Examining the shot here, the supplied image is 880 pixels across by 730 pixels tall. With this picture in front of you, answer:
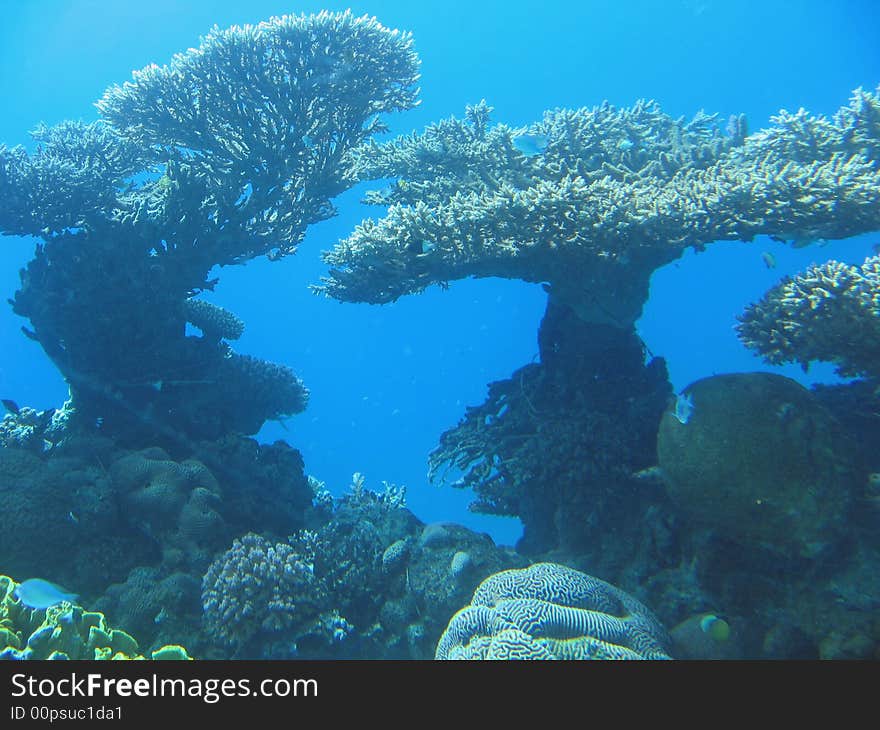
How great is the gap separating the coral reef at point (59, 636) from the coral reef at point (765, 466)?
4.45 metres

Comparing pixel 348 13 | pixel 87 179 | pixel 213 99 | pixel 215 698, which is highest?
pixel 348 13

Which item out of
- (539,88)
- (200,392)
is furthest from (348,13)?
(539,88)

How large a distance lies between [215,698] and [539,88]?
318 ft

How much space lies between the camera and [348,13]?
8.22m

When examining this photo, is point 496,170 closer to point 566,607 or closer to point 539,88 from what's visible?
point 566,607

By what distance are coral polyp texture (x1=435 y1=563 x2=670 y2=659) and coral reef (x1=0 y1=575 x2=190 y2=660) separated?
2161mm

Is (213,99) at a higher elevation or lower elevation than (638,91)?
lower

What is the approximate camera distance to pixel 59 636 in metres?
3.52

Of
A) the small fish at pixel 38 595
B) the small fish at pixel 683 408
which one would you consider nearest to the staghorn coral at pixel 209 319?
the small fish at pixel 38 595

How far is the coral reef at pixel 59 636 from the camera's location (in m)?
3.43

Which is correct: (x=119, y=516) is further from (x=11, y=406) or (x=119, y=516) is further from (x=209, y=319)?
(x=209, y=319)

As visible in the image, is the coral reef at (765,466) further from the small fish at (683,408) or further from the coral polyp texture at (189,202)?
the coral polyp texture at (189,202)

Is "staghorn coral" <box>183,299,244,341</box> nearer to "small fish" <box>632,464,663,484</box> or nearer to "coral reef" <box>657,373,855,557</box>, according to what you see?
"small fish" <box>632,464,663,484</box>

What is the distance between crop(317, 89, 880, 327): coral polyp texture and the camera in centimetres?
557
